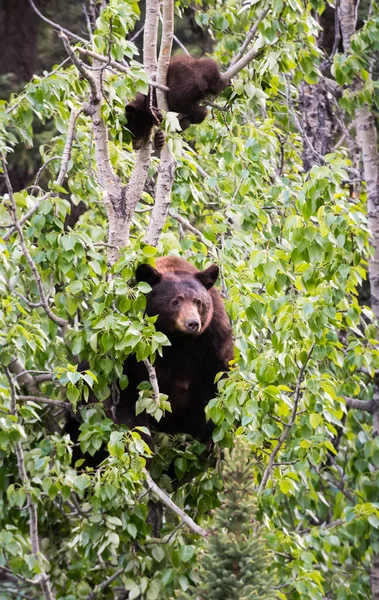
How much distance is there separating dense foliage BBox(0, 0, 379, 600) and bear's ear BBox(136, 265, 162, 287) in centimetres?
15

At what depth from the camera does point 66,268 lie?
446 cm

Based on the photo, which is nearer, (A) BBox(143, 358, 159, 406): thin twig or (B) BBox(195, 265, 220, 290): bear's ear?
(A) BBox(143, 358, 159, 406): thin twig

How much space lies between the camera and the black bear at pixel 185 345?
528 cm

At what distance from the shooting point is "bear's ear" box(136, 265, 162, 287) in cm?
499

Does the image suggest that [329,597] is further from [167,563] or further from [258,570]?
[258,570]

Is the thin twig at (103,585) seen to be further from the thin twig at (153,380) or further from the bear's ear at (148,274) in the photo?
the bear's ear at (148,274)

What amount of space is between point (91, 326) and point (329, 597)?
436 centimetres

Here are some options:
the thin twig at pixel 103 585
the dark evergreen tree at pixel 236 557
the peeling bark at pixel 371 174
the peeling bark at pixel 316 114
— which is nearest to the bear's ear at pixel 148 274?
the thin twig at pixel 103 585

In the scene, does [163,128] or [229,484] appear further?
[163,128]

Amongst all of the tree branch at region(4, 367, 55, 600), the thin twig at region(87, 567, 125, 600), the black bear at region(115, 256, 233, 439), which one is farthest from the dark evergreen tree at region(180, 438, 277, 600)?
the black bear at region(115, 256, 233, 439)

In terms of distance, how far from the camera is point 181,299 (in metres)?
5.32

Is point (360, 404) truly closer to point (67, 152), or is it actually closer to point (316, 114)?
point (316, 114)

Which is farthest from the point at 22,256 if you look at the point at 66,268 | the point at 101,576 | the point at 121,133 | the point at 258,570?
the point at 258,570

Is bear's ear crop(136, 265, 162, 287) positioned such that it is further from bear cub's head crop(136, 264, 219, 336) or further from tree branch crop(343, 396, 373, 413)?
tree branch crop(343, 396, 373, 413)
